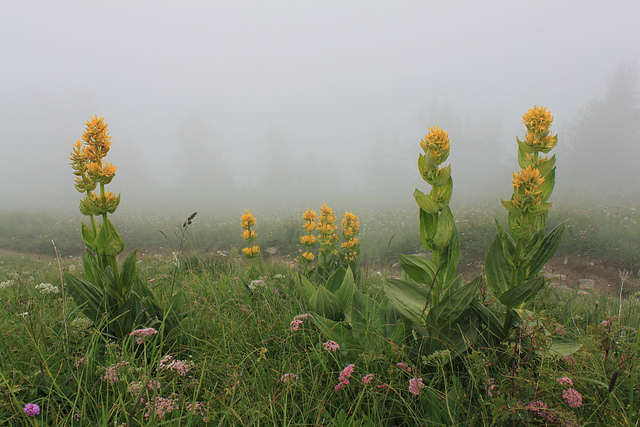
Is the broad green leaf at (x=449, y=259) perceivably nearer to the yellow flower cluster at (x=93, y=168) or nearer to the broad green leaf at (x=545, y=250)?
the broad green leaf at (x=545, y=250)

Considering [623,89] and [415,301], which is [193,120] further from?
[623,89]

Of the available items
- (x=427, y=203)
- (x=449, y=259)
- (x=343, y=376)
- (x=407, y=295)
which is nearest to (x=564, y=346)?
(x=449, y=259)

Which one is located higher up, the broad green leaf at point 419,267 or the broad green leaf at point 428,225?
the broad green leaf at point 428,225

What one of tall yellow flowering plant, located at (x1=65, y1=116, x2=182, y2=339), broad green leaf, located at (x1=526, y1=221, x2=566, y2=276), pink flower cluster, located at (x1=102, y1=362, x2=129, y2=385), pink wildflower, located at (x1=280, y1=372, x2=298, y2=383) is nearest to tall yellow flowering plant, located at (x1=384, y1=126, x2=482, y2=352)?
broad green leaf, located at (x1=526, y1=221, x2=566, y2=276)

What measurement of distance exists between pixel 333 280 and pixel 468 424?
74.7 inches

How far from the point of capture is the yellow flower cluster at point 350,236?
12.7 feet

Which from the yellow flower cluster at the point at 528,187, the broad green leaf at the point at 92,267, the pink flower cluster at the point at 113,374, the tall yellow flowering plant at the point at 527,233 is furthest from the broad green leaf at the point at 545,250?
the broad green leaf at the point at 92,267

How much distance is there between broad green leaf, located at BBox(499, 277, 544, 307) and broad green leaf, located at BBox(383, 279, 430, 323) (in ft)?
1.57

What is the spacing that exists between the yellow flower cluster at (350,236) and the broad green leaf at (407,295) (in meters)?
1.84

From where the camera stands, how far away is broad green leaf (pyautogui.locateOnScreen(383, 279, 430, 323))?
1.95 m

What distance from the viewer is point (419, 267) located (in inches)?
75.2

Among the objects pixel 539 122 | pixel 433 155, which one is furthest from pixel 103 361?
pixel 539 122

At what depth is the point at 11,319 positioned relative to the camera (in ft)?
7.20

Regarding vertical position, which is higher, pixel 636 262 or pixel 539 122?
pixel 539 122
